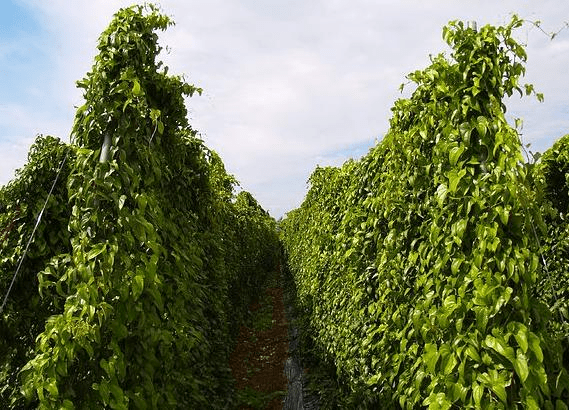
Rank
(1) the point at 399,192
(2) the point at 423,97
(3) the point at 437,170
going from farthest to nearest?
(1) the point at 399,192 < (2) the point at 423,97 < (3) the point at 437,170

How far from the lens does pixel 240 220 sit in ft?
33.7

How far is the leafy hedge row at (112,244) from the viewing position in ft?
6.54

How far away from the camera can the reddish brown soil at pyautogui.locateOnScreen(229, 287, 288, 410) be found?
6.78 meters

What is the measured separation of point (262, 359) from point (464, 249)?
259 inches

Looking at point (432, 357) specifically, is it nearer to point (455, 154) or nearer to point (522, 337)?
point (522, 337)

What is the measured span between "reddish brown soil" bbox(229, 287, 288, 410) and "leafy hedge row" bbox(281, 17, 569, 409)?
3.98 metres

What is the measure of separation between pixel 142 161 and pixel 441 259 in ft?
5.27

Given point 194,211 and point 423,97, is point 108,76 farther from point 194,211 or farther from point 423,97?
point 423,97

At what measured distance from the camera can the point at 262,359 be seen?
26.4ft

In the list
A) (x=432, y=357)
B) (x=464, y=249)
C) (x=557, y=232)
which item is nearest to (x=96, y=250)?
(x=432, y=357)

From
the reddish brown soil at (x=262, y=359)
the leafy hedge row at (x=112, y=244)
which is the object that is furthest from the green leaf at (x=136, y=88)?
the reddish brown soil at (x=262, y=359)

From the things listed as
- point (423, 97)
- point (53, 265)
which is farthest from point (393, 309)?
point (53, 265)

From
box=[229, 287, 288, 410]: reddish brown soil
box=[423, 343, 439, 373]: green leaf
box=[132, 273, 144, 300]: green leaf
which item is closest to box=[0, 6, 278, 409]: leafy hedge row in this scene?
box=[132, 273, 144, 300]: green leaf

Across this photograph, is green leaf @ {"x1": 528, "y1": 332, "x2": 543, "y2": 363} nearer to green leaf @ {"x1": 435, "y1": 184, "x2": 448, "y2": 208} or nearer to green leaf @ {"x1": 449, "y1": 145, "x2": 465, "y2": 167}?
green leaf @ {"x1": 435, "y1": 184, "x2": 448, "y2": 208}
